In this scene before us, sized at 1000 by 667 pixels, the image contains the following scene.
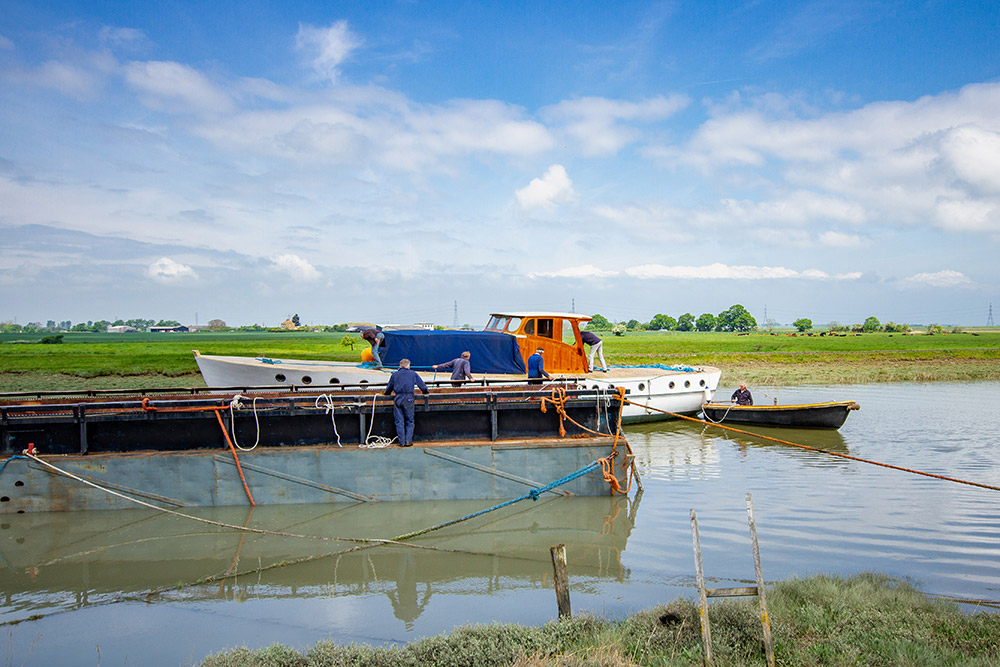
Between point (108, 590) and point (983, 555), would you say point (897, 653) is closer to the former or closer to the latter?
point (983, 555)

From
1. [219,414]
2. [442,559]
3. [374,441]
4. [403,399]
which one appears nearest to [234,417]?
[219,414]

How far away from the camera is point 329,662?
19.2 ft

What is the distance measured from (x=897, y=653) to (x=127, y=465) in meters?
11.9

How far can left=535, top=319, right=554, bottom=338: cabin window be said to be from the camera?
62.3ft

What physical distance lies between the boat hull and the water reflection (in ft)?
34.0

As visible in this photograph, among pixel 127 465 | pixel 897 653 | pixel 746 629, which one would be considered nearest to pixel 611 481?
pixel 746 629

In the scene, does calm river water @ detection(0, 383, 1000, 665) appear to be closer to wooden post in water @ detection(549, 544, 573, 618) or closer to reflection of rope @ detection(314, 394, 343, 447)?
wooden post in water @ detection(549, 544, 573, 618)

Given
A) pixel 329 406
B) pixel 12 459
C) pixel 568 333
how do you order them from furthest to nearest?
pixel 568 333 < pixel 329 406 < pixel 12 459

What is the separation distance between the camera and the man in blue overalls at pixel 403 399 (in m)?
11.3

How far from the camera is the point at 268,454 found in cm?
1139

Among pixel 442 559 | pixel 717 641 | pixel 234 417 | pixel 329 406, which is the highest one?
pixel 329 406

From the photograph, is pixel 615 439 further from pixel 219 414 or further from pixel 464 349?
pixel 219 414

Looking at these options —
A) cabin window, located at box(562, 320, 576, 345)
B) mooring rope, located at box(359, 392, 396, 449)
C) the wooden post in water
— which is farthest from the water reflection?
cabin window, located at box(562, 320, 576, 345)

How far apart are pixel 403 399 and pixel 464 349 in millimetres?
6534
